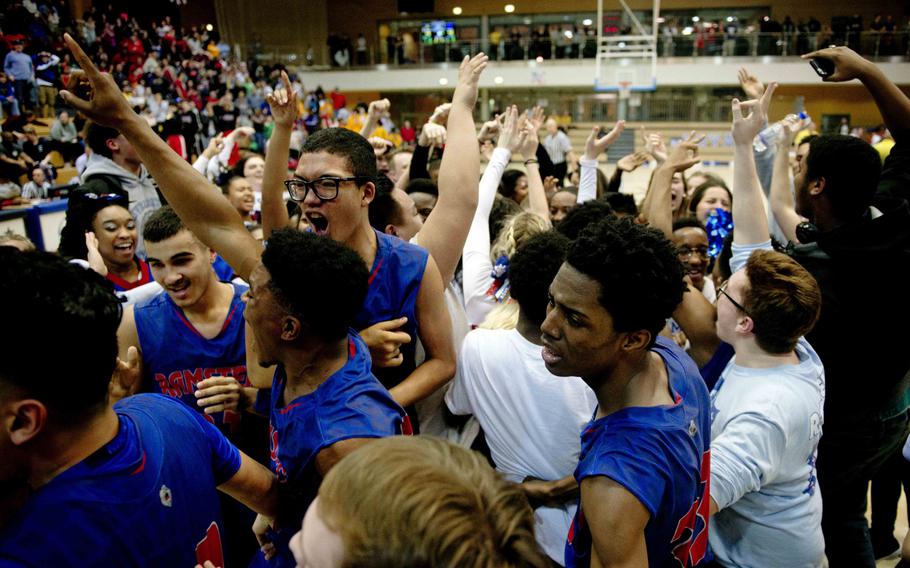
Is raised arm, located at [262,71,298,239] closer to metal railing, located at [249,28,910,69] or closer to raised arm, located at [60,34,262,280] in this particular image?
raised arm, located at [60,34,262,280]

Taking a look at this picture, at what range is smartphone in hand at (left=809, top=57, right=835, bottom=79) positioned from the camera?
2.79 m

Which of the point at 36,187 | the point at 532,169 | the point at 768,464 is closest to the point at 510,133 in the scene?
the point at 532,169

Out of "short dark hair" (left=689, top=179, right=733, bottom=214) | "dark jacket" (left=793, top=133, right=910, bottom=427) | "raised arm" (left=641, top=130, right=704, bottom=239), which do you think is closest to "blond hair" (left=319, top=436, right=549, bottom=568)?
"dark jacket" (left=793, top=133, right=910, bottom=427)

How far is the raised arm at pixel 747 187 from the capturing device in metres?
2.53

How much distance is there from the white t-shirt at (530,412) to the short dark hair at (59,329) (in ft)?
3.87

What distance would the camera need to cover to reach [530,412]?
200 cm

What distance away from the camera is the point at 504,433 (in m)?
2.08

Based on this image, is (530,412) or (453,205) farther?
(453,205)

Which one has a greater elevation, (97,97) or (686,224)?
(97,97)

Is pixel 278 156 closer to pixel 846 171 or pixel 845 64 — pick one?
pixel 846 171

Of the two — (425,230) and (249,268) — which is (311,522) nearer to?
(249,268)

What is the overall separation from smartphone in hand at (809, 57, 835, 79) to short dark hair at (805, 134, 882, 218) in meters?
0.44

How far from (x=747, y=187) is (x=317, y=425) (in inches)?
77.8

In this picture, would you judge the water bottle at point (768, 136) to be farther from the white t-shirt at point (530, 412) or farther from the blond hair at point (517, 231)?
the white t-shirt at point (530, 412)
